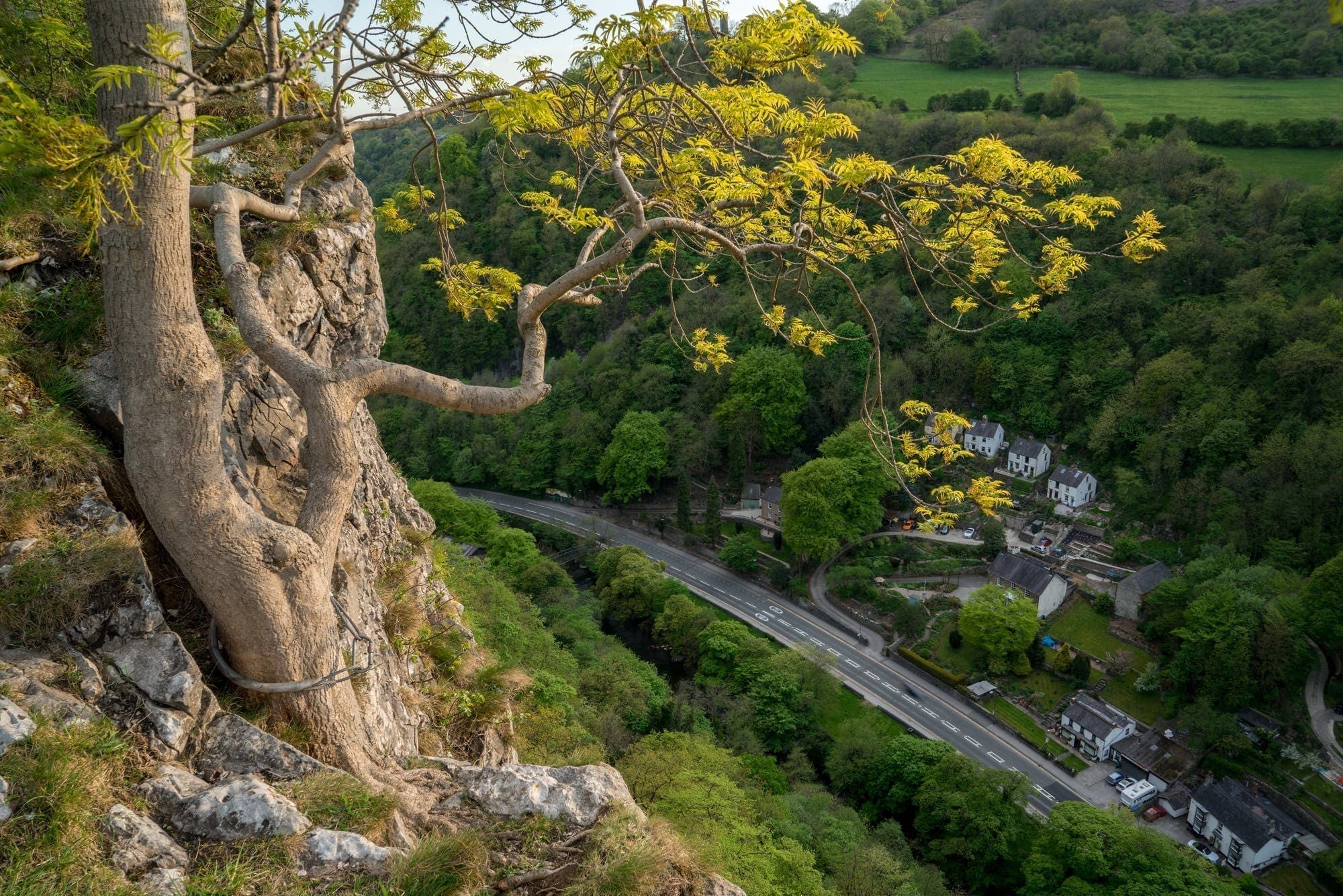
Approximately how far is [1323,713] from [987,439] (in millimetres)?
17943

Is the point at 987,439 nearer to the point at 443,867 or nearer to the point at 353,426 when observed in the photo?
the point at 353,426

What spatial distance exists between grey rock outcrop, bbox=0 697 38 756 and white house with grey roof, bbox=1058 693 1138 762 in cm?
2709

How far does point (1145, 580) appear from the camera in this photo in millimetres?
28422

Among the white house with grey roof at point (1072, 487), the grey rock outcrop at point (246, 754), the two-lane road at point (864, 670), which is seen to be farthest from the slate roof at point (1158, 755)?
the grey rock outcrop at point (246, 754)

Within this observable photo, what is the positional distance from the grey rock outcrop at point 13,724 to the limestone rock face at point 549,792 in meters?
2.20

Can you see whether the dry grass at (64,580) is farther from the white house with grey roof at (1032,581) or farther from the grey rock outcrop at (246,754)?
the white house with grey roof at (1032,581)

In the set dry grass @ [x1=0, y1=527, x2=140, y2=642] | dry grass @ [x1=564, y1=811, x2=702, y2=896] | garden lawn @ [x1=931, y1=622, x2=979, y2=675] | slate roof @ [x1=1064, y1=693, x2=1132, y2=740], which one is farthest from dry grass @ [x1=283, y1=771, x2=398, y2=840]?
garden lawn @ [x1=931, y1=622, x2=979, y2=675]

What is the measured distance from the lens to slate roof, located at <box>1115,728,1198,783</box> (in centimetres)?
2316

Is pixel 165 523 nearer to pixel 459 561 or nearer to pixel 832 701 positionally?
pixel 459 561

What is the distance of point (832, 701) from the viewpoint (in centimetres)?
2644

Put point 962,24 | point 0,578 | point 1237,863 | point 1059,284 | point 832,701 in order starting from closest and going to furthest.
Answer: point 0,578 → point 1059,284 → point 1237,863 → point 832,701 → point 962,24

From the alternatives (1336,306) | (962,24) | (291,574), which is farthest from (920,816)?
(962,24)

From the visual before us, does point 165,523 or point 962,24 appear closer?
point 165,523

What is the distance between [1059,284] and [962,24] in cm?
9039
